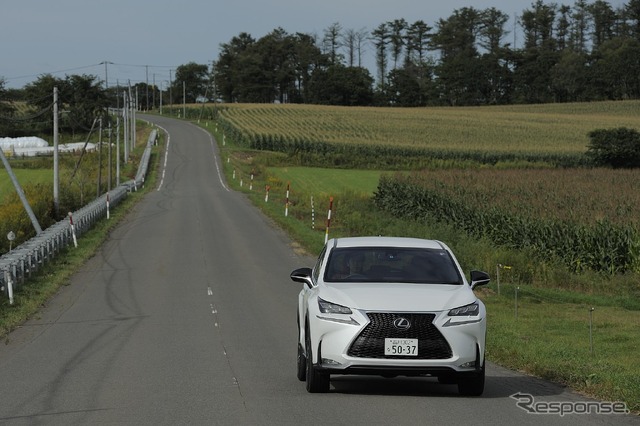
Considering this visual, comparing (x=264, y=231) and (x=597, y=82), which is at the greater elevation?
(x=597, y=82)

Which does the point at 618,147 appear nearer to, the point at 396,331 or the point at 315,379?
the point at 315,379

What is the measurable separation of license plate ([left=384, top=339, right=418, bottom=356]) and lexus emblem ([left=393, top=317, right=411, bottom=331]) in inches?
5.3

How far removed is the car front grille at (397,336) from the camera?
10305 millimetres

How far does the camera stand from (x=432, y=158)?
94.3m

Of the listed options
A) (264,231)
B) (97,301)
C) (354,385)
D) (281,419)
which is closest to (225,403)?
(281,419)

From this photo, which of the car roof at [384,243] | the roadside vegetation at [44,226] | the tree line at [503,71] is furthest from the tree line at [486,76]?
the car roof at [384,243]

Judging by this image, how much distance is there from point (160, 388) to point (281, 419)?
2.50 m

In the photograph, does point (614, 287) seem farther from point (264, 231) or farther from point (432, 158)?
point (432, 158)

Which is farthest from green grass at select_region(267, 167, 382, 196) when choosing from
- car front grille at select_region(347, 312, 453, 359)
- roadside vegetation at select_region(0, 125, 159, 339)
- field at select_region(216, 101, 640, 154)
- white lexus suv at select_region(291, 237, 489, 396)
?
car front grille at select_region(347, 312, 453, 359)

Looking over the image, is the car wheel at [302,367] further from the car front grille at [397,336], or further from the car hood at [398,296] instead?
the car front grille at [397,336]

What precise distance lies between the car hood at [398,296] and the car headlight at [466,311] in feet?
0.15

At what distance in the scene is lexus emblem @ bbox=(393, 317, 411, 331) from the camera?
405 inches

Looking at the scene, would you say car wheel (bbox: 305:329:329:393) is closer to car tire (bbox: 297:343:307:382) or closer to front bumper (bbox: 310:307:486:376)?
front bumper (bbox: 310:307:486:376)

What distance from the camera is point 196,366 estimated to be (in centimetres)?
1338
